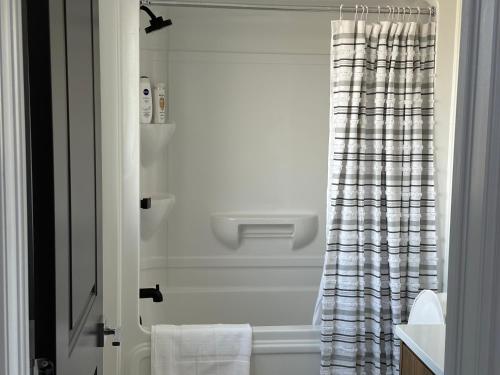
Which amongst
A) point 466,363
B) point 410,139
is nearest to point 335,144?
point 410,139

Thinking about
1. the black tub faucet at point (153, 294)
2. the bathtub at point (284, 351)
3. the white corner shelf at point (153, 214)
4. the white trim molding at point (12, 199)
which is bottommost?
the bathtub at point (284, 351)

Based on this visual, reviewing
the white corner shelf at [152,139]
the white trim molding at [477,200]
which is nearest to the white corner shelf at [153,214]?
the white corner shelf at [152,139]

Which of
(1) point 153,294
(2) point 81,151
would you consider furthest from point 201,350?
(2) point 81,151

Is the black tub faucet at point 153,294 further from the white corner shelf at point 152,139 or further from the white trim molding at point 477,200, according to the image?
the white trim molding at point 477,200

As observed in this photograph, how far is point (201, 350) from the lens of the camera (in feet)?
7.45

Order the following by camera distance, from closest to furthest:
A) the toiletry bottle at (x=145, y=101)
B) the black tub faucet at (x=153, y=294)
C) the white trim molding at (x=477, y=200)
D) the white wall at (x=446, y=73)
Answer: the white trim molding at (x=477, y=200), the black tub faucet at (x=153, y=294), the white wall at (x=446, y=73), the toiletry bottle at (x=145, y=101)

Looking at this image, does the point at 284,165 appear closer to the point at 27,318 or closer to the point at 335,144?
the point at 335,144

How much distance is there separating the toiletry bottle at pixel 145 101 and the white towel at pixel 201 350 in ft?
3.31

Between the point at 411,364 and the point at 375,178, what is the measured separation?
3.22 ft

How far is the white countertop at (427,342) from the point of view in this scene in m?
1.36

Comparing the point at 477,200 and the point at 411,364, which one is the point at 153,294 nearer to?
the point at 411,364

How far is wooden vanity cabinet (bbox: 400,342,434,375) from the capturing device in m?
1.45

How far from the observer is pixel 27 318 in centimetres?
83

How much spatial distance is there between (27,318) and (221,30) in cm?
264
